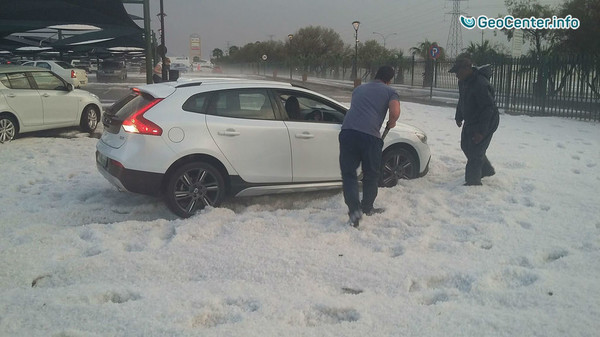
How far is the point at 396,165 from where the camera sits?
22.8 ft

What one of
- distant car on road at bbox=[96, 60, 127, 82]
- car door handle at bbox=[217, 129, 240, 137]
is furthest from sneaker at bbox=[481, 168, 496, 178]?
distant car on road at bbox=[96, 60, 127, 82]

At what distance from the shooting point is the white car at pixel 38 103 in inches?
407

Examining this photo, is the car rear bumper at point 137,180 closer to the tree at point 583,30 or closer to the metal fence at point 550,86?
the metal fence at point 550,86

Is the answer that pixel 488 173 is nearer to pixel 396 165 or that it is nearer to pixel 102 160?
pixel 396 165

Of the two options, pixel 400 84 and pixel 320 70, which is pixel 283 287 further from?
pixel 320 70

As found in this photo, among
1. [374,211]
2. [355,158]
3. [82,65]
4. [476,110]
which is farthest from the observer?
[82,65]

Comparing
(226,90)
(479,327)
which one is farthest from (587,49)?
(479,327)

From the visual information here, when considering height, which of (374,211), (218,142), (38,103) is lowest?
(374,211)

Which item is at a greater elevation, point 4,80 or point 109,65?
point 109,65

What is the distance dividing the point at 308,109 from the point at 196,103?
1477mm

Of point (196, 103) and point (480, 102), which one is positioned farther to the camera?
point (480, 102)

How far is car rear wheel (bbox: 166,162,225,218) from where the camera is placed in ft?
18.6

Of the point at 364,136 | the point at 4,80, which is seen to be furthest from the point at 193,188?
the point at 4,80

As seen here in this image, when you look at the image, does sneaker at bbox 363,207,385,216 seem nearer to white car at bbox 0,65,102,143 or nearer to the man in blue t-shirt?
the man in blue t-shirt
